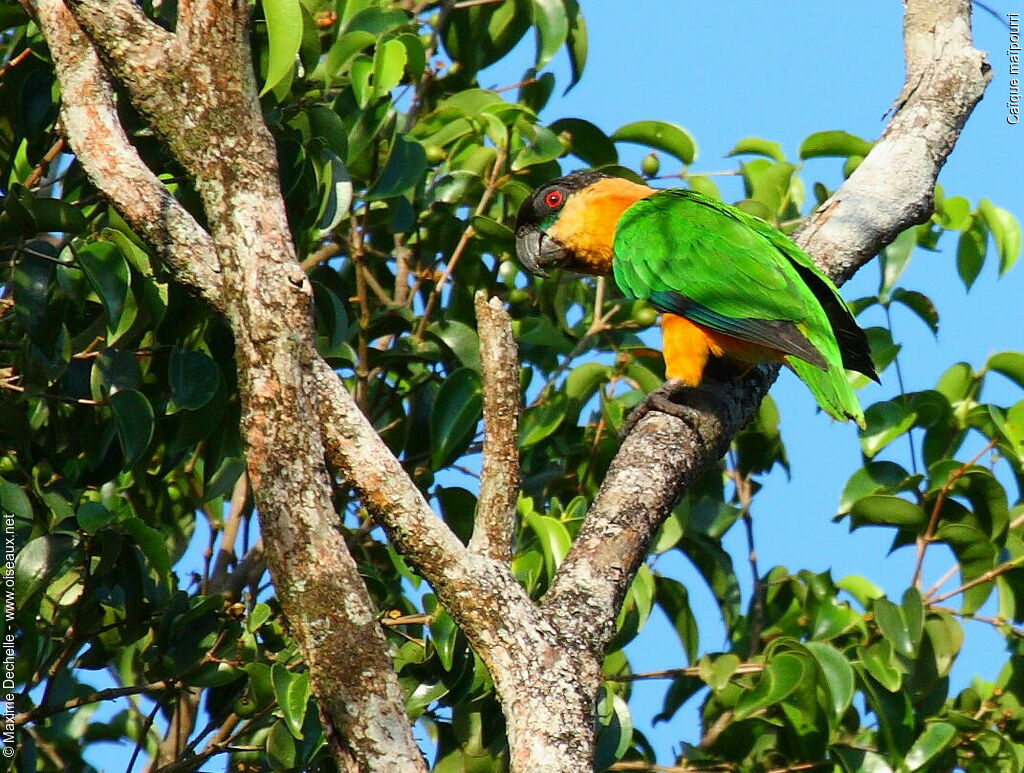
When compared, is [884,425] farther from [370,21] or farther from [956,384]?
[370,21]

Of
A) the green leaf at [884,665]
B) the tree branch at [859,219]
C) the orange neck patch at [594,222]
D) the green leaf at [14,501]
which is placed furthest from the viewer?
the orange neck patch at [594,222]

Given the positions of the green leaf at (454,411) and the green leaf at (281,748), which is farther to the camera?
the green leaf at (454,411)

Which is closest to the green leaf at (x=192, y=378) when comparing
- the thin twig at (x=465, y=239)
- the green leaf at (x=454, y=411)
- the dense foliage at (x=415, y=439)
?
the dense foliage at (x=415, y=439)

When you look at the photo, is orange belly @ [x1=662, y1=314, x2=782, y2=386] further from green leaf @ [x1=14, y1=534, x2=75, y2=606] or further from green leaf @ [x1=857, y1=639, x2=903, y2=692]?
green leaf @ [x1=14, y1=534, x2=75, y2=606]

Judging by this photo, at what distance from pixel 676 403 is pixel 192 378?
A: 5.17 feet

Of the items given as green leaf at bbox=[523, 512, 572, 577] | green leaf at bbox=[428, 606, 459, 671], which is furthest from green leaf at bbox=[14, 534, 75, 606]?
green leaf at bbox=[523, 512, 572, 577]

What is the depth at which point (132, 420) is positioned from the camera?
2879 mm

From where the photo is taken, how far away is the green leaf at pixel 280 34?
2834mm

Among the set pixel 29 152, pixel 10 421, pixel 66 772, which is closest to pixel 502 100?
pixel 29 152

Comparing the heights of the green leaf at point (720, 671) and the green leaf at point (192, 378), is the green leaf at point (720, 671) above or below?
below

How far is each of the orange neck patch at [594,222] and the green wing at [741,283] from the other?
0.46 feet

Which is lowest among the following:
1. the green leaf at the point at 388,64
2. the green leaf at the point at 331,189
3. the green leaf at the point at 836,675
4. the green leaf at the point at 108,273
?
the green leaf at the point at 836,675

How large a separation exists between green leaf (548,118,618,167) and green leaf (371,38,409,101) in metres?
0.83

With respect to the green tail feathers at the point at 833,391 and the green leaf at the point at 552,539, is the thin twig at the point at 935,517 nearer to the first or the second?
the green tail feathers at the point at 833,391
